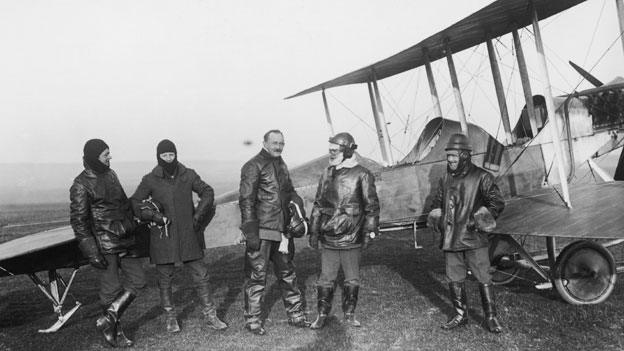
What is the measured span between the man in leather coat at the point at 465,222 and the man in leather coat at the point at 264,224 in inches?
64.8

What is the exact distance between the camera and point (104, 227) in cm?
474

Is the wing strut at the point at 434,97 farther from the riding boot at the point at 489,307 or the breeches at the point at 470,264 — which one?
the riding boot at the point at 489,307

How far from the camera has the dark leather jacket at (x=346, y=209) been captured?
4.79 meters

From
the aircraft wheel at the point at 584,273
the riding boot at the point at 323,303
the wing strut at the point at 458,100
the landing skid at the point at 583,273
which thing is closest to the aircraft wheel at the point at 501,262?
the landing skid at the point at 583,273

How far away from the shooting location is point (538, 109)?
7953 mm

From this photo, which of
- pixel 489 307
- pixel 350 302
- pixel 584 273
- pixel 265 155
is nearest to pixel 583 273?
pixel 584 273

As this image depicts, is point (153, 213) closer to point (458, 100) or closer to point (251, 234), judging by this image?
point (251, 234)

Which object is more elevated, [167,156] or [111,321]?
[167,156]

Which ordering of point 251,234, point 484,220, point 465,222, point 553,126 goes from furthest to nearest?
point 553,126, point 251,234, point 465,222, point 484,220

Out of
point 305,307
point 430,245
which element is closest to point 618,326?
point 305,307

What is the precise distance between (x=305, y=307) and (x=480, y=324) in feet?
6.98

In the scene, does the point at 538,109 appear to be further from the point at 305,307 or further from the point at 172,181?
the point at 172,181

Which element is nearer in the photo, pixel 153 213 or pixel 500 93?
pixel 153 213

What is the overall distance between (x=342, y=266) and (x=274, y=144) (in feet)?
4.95
